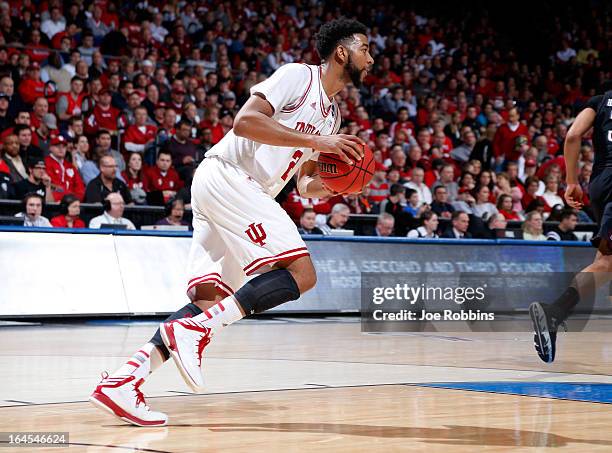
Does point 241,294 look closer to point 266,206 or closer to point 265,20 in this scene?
point 266,206

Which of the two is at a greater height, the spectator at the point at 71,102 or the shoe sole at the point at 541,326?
the spectator at the point at 71,102

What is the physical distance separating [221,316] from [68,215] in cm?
711

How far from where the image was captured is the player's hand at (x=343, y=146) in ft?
14.9

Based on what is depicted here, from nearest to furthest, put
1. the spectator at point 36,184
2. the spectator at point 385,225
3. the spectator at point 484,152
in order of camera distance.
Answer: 1. the spectator at point 36,184
2. the spectator at point 385,225
3. the spectator at point 484,152

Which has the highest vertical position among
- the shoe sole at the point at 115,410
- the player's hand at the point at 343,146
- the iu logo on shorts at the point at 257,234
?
the player's hand at the point at 343,146

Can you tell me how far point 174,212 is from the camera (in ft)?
38.6

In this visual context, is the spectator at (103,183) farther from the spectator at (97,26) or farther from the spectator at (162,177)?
the spectator at (97,26)

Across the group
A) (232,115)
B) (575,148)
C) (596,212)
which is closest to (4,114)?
(232,115)

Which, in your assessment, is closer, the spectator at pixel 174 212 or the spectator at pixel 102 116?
the spectator at pixel 174 212

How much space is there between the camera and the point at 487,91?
2177 cm

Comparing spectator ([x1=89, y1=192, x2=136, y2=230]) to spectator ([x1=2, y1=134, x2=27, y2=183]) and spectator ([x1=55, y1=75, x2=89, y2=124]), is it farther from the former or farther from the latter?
spectator ([x1=55, y1=75, x2=89, y2=124])

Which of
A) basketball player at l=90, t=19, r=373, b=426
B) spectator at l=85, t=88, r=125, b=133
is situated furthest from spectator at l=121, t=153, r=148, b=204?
basketball player at l=90, t=19, r=373, b=426

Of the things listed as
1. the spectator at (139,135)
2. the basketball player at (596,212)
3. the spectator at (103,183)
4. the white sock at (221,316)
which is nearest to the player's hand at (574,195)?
the basketball player at (596,212)

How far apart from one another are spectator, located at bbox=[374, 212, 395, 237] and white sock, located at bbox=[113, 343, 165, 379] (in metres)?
8.49
